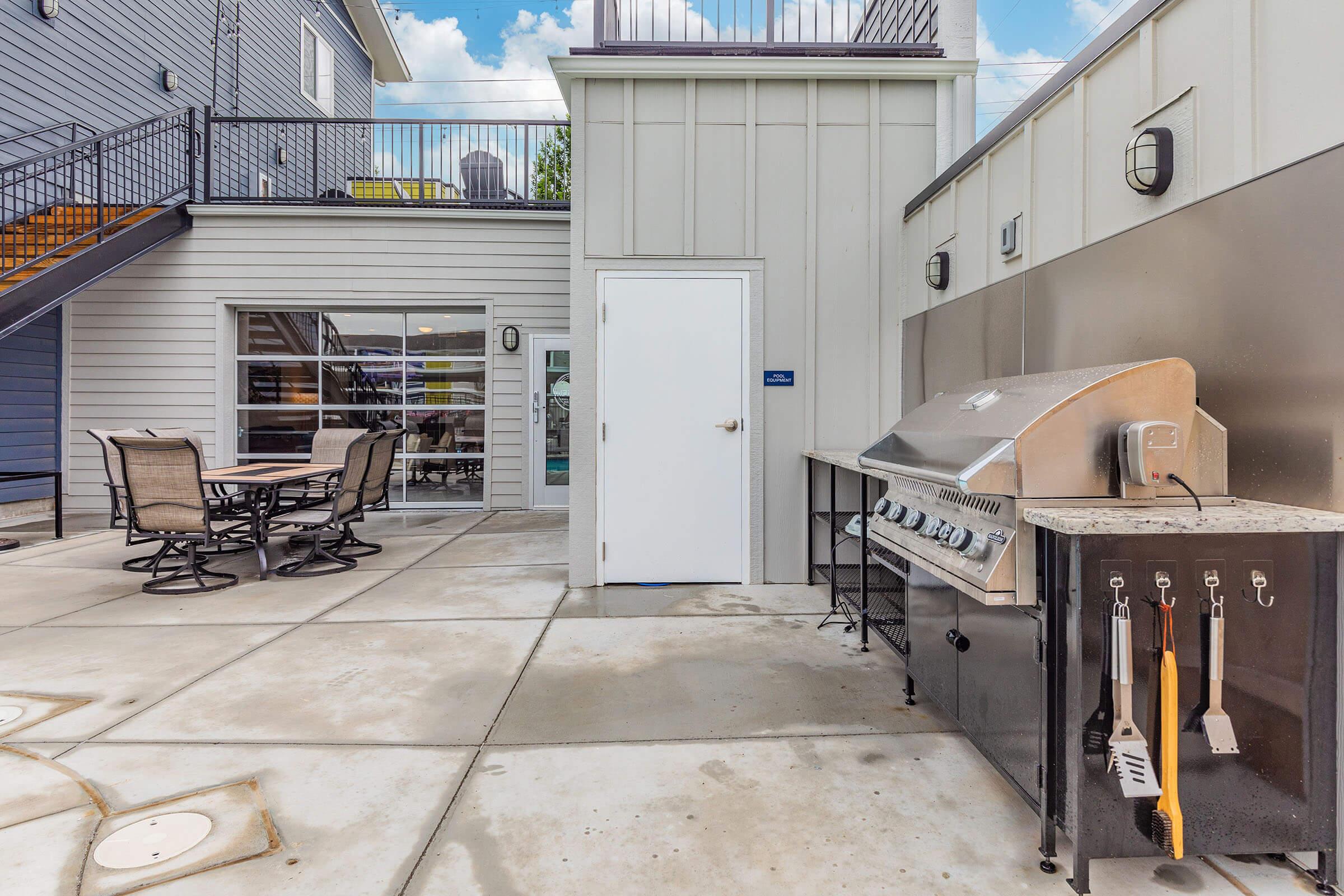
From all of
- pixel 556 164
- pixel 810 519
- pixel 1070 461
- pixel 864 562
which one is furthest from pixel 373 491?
pixel 556 164

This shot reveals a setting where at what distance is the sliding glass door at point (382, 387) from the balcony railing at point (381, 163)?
138 cm

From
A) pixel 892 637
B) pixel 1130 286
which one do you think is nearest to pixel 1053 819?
pixel 892 637

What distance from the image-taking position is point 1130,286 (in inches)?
86.0

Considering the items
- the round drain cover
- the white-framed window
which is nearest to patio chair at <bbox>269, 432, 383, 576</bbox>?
the round drain cover

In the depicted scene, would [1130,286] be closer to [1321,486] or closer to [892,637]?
[1321,486]

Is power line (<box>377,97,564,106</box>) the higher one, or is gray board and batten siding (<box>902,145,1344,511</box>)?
power line (<box>377,97,564,106</box>)

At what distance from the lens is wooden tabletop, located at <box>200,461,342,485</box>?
4.43 metres

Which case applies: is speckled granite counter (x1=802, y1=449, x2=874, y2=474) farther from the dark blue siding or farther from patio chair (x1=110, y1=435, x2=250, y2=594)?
the dark blue siding

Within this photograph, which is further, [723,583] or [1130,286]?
[723,583]

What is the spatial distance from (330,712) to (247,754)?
13.4 inches

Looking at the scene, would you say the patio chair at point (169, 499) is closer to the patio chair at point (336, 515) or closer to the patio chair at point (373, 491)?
the patio chair at point (336, 515)

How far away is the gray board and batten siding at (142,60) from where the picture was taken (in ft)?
20.6

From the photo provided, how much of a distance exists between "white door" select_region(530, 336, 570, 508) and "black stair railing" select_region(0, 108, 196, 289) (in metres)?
4.43

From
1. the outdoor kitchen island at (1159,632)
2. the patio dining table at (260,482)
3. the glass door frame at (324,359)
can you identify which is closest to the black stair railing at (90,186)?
the glass door frame at (324,359)
